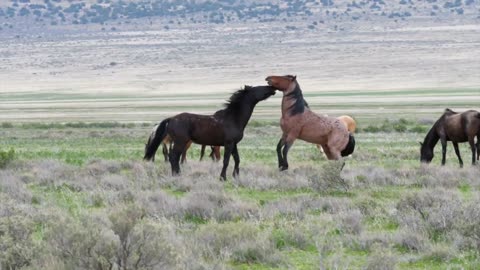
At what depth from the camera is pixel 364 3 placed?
163 m

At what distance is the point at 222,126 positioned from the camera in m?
17.8

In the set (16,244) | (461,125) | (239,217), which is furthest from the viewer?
(461,125)

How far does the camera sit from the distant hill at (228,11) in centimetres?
14962

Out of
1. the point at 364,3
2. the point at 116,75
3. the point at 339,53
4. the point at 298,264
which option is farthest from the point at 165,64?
the point at 298,264

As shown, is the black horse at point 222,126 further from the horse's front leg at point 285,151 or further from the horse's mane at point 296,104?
the horse's front leg at point 285,151

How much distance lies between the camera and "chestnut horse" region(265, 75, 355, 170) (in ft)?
61.8

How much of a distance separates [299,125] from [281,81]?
34.2 inches

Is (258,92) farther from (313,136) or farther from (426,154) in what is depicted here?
(426,154)

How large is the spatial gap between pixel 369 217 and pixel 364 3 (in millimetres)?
152699

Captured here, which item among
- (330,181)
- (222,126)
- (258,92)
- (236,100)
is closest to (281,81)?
(258,92)

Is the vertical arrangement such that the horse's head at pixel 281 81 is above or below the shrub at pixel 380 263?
below

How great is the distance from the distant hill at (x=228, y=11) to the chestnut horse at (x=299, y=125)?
120 m

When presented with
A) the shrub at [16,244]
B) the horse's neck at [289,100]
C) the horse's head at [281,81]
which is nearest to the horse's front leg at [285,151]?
the horse's neck at [289,100]

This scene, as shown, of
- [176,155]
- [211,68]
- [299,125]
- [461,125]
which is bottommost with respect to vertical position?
[211,68]
